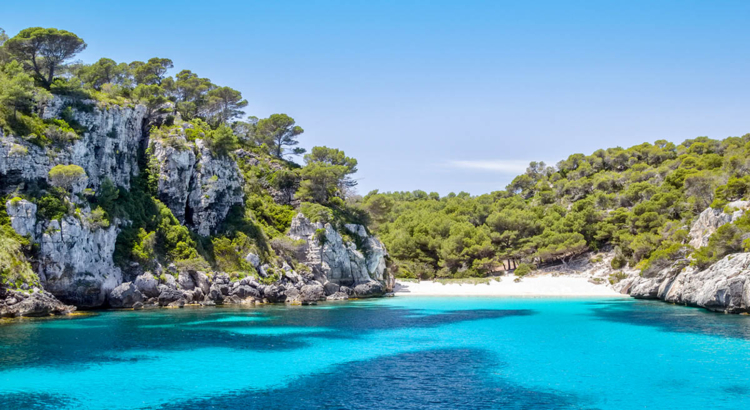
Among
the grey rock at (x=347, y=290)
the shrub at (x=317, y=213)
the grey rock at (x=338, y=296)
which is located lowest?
the grey rock at (x=338, y=296)

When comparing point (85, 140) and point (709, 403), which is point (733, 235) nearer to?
point (709, 403)

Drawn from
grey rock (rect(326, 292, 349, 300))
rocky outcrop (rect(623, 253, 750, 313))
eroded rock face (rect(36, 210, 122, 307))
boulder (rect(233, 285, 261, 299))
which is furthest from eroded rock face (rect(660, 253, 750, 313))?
eroded rock face (rect(36, 210, 122, 307))

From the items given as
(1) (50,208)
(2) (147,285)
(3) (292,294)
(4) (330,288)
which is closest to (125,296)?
(2) (147,285)

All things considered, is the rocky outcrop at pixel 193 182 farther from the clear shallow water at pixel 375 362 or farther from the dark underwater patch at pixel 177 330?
the clear shallow water at pixel 375 362

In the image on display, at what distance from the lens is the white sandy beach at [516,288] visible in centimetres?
6931

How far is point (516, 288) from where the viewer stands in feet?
240

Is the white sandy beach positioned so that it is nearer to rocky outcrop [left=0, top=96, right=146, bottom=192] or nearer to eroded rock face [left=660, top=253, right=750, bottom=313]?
eroded rock face [left=660, top=253, right=750, bottom=313]

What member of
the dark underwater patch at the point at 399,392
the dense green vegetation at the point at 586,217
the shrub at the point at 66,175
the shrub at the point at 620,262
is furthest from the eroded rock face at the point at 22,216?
the shrub at the point at 620,262

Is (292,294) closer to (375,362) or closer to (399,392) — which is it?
(375,362)

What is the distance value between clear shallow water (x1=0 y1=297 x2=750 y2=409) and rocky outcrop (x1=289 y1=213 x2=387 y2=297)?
22.2 metres

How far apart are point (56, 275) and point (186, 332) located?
57.1 feet

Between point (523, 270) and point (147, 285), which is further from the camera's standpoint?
point (523, 270)

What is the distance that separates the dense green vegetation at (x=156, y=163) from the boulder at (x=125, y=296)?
8.59ft

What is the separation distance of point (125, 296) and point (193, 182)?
17253 mm
